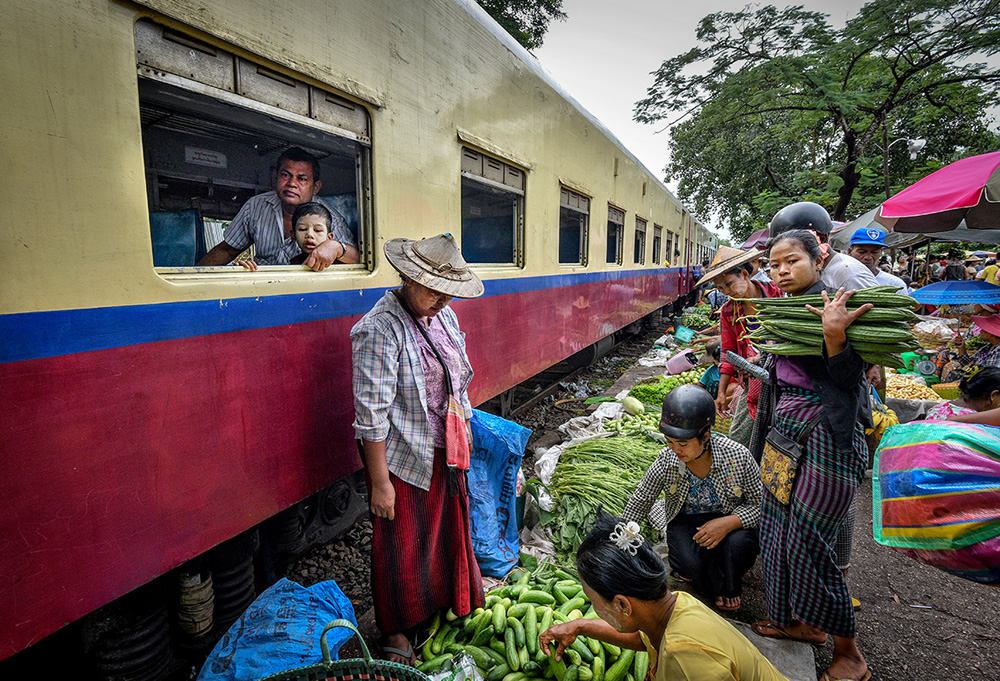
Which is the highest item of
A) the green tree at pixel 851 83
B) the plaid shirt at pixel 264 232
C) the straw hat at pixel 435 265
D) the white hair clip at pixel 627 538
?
the green tree at pixel 851 83

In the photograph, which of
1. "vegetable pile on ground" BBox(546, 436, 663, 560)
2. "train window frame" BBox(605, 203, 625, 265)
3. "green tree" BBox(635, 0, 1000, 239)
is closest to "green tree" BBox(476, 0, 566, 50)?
"green tree" BBox(635, 0, 1000, 239)

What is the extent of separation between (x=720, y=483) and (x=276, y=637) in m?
2.14

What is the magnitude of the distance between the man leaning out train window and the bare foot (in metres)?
1.81

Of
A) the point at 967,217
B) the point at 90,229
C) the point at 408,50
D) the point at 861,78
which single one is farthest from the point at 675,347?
the point at 90,229

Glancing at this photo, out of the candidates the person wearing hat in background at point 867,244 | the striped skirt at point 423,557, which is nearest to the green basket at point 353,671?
the striped skirt at point 423,557

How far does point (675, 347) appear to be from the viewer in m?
9.73

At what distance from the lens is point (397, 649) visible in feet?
7.52

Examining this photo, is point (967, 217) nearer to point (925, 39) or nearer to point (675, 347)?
point (675, 347)

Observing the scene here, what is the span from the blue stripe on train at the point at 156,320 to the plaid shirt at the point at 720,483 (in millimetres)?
1807

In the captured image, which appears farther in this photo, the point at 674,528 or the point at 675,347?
the point at 675,347

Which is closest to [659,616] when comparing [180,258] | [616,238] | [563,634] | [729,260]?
[563,634]

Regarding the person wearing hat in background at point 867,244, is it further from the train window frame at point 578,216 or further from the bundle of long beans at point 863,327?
the bundle of long beans at point 863,327

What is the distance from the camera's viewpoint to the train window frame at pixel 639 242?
30.2ft

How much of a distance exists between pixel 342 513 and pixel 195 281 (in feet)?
6.12
